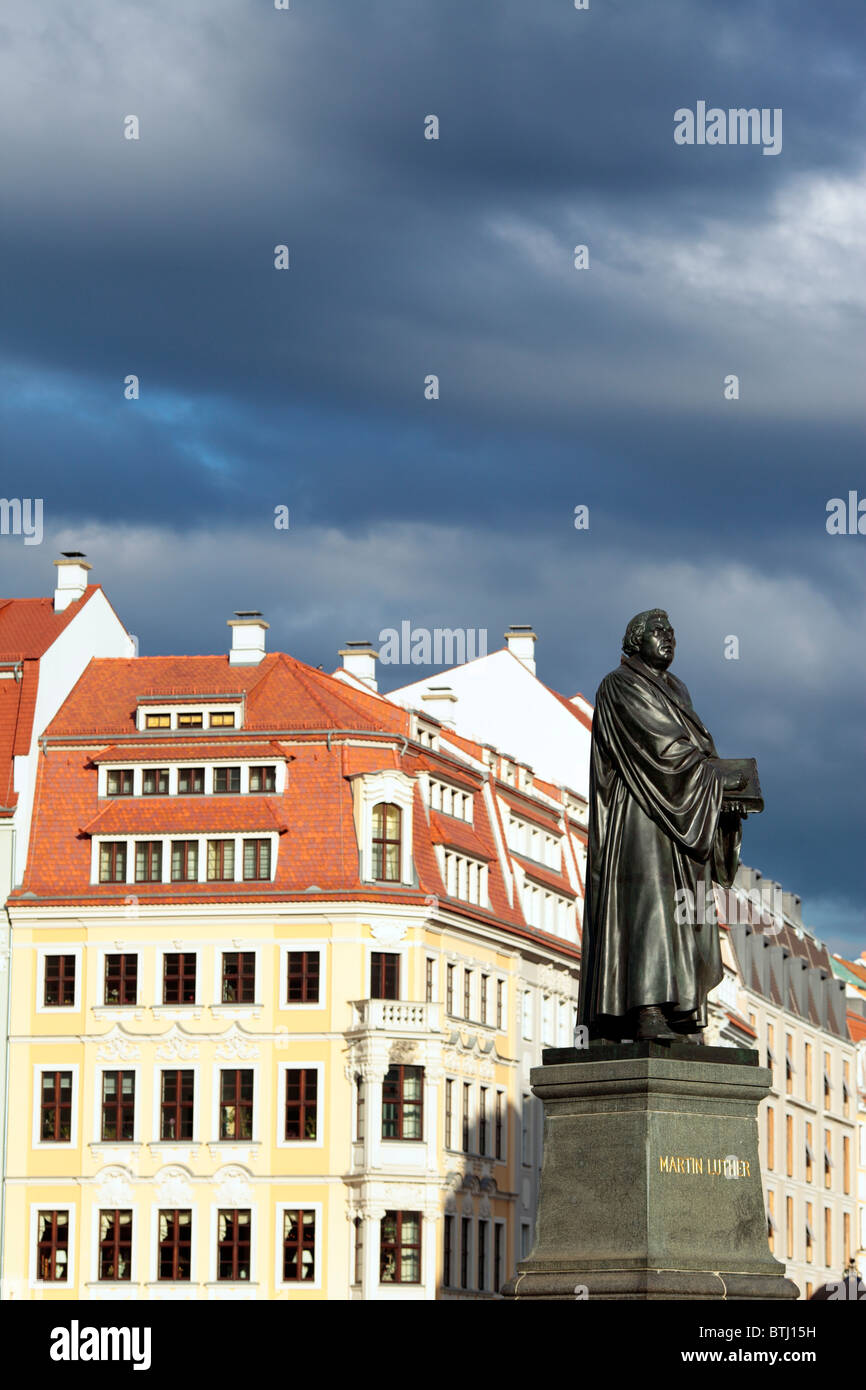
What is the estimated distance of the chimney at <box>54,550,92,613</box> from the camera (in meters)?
72.8

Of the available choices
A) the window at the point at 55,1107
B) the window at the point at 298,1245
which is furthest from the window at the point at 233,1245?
the window at the point at 55,1107

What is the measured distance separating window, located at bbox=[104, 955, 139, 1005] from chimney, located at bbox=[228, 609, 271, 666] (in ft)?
31.1

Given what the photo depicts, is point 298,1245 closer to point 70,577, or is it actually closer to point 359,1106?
point 359,1106

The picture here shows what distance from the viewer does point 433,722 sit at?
237 feet

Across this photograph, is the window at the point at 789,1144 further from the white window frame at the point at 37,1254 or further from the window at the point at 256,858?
the white window frame at the point at 37,1254

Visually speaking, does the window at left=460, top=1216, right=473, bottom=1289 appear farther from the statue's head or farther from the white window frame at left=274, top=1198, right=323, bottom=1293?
the statue's head

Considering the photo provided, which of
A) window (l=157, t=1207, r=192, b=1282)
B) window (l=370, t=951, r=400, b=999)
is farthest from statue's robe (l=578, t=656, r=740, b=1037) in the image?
window (l=370, t=951, r=400, b=999)

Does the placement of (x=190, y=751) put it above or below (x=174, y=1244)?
above

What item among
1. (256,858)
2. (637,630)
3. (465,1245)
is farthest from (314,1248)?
(637,630)

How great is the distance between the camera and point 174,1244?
209 ft

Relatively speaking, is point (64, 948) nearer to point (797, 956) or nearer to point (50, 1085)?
point (50, 1085)

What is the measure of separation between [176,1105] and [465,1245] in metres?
8.43

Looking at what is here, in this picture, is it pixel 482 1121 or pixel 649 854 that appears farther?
pixel 482 1121
